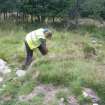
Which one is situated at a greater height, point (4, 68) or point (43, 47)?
point (43, 47)

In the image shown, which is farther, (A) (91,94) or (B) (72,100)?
(A) (91,94)

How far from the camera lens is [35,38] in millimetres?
8219

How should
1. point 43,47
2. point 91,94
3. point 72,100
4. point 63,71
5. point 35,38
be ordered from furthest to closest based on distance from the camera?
1. point 43,47
2. point 35,38
3. point 63,71
4. point 91,94
5. point 72,100

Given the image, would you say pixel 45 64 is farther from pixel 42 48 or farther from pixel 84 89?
pixel 84 89

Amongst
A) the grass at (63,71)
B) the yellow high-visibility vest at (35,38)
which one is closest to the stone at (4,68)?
the grass at (63,71)

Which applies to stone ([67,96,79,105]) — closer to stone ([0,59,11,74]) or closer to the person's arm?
the person's arm

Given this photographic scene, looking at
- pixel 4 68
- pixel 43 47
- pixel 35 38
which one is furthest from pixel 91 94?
pixel 4 68

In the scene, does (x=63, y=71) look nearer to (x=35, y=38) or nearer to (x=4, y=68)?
(x=35, y=38)

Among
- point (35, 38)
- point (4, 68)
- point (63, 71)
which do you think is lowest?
point (4, 68)

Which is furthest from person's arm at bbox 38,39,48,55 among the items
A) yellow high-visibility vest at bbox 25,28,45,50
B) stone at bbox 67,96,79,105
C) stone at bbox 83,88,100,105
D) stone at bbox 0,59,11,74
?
stone at bbox 67,96,79,105

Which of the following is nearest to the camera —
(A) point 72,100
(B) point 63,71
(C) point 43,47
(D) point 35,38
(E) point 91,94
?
(A) point 72,100

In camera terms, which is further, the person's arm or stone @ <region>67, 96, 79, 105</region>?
the person's arm

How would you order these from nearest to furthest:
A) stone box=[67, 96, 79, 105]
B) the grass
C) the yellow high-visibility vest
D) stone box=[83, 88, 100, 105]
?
stone box=[67, 96, 79, 105] → stone box=[83, 88, 100, 105] → the grass → the yellow high-visibility vest

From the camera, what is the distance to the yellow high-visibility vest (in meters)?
8.18
